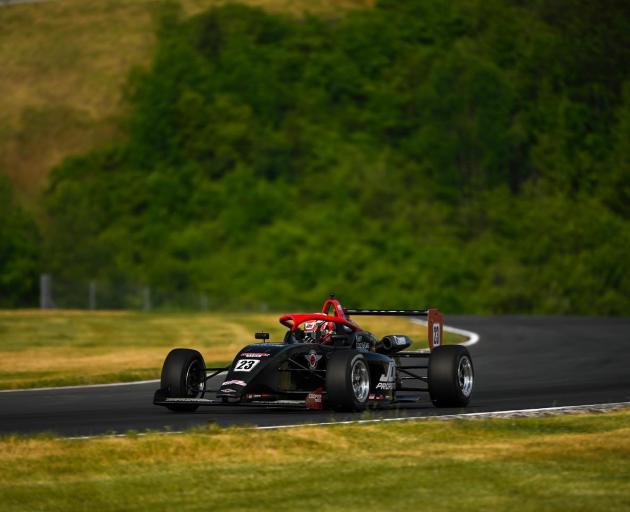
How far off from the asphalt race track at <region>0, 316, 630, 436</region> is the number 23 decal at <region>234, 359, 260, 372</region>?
58 cm

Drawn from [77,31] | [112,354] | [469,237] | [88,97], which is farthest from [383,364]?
[77,31]

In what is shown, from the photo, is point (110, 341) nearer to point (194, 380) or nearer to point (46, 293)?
point (194, 380)

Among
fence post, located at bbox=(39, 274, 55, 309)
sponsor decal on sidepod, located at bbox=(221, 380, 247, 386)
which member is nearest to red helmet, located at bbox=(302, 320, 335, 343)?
sponsor decal on sidepod, located at bbox=(221, 380, 247, 386)

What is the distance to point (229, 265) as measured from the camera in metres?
103

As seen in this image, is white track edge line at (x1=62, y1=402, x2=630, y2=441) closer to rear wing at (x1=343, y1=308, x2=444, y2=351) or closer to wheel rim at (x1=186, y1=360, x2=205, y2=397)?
rear wing at (x1=343, y1=308, x2=444, y2=351)

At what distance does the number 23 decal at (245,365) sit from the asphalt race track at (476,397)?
0.58m

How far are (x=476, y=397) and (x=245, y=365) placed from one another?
450 cm

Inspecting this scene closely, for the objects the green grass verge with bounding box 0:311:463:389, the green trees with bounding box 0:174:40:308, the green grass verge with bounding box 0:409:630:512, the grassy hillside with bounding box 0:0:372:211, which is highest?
the grassy hillside with bounding box 0:0:372:211

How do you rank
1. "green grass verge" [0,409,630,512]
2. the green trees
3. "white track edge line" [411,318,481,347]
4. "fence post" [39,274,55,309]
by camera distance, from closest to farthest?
"green grass verge" [0,409,630,512], "white track edge line" [411,318,481,347], "fence post" [39,274,55,309], the green trees

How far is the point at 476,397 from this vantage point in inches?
805

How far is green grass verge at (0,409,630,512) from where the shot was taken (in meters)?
10.5

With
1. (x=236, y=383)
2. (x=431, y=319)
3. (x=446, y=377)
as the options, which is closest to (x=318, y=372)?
(x=236, y=383)

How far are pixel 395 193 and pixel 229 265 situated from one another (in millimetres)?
14023

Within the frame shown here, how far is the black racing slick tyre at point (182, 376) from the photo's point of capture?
18016 mm
